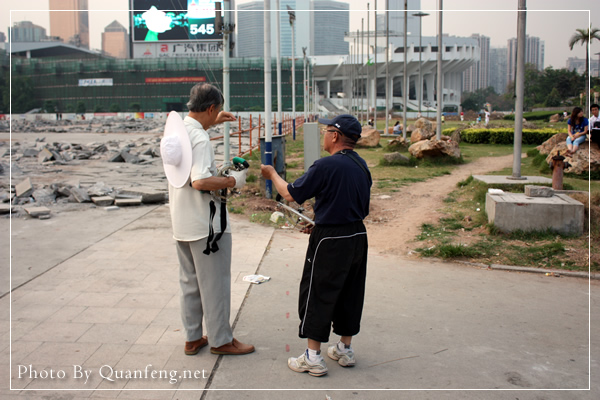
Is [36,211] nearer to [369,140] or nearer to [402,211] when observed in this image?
[402,211]

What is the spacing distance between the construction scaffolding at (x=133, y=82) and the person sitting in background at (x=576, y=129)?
77.9 m

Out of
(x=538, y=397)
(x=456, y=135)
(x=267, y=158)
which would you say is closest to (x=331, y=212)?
(x=538, y=397)

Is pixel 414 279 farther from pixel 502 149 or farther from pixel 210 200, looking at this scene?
pixel 502 149

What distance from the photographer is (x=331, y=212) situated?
336 cm

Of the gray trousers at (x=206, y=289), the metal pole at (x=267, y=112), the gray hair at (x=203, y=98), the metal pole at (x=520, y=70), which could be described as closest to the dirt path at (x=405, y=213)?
the metal pole at (x=520, y=70)

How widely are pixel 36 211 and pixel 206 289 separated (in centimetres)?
591

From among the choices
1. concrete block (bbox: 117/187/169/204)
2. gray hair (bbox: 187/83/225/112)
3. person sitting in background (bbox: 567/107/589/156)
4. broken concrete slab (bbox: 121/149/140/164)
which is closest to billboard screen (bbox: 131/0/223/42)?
broken concrete slab (bbox: 121/149/140/164)

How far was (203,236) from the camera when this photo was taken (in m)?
3.51

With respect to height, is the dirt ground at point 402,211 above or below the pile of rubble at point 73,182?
below

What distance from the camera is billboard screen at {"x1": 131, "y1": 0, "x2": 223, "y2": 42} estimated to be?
8219cm

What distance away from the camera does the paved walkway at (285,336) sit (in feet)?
10.9

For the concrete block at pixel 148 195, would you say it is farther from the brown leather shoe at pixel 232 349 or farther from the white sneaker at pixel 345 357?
the white sneaker at pixel 345 357

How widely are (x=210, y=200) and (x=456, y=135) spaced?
2017cm

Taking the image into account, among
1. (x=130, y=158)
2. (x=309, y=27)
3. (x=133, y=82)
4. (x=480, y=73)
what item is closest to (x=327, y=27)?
(x=309, y=27)
